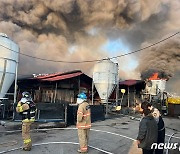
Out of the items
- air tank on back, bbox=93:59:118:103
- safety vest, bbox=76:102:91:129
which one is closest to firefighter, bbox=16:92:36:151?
safety vest, bbox=76:102:91:129

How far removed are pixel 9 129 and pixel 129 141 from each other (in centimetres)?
453

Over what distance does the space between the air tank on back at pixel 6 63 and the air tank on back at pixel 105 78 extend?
6733mm

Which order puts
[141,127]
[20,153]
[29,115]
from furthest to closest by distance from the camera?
1. [29,115]
2. [20,153]
3. [141,127]

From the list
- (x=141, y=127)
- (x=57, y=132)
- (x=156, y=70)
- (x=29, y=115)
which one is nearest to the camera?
(x=141, y=127)

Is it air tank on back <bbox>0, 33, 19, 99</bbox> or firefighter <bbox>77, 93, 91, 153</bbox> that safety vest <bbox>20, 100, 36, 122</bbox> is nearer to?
firefighter <bbox>77, 93, 91, 153</bbox>

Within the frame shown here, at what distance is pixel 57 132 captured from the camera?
820 cm

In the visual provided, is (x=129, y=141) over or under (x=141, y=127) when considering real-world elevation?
under

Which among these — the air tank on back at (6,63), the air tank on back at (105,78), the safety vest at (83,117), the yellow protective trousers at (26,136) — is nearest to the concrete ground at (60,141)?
the yellow protective trousers at (26,136)

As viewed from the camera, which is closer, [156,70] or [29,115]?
[29,115]

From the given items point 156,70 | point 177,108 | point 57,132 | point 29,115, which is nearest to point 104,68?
point 177,108

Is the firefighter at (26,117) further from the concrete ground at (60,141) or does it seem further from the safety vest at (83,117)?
the safety vest at (83,117)

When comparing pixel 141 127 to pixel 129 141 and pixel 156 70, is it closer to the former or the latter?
pixel 129 141

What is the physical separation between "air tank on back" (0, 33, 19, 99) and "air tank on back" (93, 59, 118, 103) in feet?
22.1

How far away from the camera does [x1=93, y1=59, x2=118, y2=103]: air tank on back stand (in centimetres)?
1653
